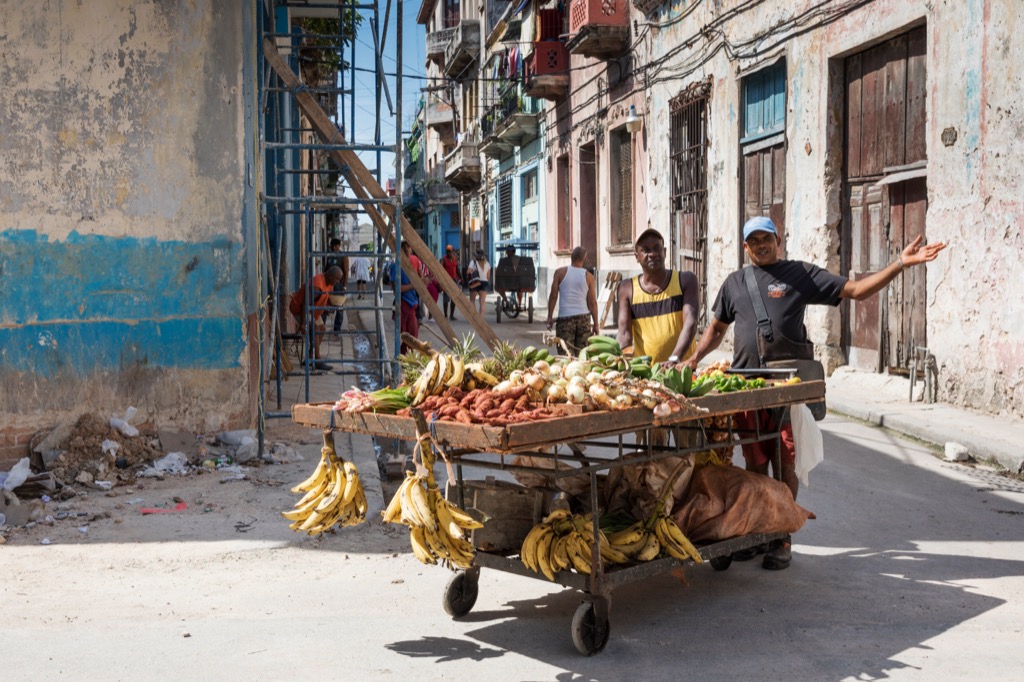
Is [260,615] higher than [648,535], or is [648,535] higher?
[648,535]

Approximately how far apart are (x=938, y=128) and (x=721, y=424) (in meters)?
6.58

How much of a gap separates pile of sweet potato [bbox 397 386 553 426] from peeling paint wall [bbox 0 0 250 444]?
15.3 feet

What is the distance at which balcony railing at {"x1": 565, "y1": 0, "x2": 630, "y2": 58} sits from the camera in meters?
21.0

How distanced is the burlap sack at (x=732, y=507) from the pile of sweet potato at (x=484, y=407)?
3.85 feet

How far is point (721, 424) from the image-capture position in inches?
214

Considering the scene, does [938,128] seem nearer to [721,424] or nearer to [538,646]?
[721,424]

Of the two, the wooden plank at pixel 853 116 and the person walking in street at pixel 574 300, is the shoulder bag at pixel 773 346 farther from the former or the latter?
the wooden plank at pixel 853 116

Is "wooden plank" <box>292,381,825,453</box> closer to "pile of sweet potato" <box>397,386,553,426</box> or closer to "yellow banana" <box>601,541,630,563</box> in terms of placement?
"pile of sweet potato" <box>397,386,553,426</box>

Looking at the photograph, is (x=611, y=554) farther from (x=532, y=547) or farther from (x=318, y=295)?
(x=318, y=295)

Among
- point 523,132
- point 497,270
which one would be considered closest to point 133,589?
point 497,270

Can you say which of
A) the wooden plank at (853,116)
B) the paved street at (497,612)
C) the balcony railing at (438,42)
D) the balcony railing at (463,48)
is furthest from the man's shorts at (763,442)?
the balcony railing at (438,42)

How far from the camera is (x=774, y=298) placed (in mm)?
5934

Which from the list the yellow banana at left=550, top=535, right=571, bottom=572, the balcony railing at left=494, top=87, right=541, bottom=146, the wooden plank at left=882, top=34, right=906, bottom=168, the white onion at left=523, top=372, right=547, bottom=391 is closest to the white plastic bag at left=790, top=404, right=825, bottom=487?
the yellow banana at left=550, top=535, right=571, bottom=572

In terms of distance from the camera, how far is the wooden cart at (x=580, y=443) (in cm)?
401
